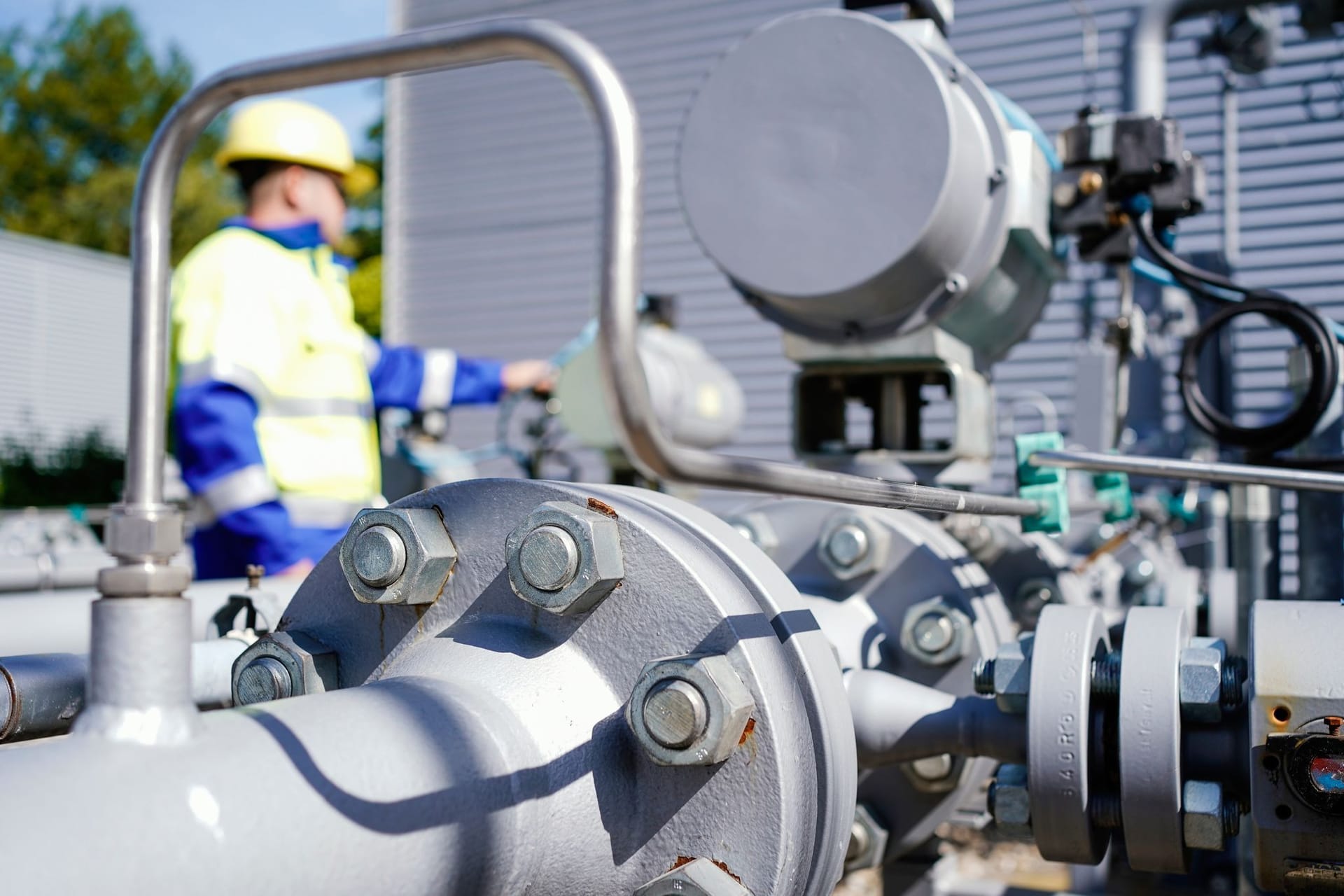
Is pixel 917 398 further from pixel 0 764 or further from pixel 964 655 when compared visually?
pixel 0 764

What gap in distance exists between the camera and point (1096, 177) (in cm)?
198

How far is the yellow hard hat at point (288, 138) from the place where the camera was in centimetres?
311

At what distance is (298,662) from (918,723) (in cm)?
61

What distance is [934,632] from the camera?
1575 millimetres

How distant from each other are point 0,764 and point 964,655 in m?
1.14

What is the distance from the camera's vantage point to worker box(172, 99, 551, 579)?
2668mm

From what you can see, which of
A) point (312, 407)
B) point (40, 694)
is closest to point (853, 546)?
point (40, 694)

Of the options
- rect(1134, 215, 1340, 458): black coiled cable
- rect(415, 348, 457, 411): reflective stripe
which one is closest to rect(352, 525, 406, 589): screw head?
rect(1134, 215, 1340, 458): black coiled cable

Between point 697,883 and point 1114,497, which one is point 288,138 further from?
point 697,883

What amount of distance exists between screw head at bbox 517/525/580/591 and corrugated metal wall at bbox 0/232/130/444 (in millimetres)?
17316

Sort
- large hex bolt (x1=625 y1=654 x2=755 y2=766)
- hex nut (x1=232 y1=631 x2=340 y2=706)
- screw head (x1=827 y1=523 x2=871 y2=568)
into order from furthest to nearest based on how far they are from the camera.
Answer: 1. screw head (x1=827 y1=523 x2=871 y2=568)
2. hex nut (x1=232 y1=631 x2=340 y2=706)
3. large hex bolt (x1=625 y1=654 x2=755 y2=766)

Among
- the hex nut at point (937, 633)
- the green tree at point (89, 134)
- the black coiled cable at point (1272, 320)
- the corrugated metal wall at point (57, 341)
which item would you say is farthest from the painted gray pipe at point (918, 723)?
the green tree at point (89, 134)

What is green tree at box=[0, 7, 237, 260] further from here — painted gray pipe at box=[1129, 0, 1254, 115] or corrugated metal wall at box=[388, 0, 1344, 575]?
painted gray pipe at box=[1129, 0, 1254, 115]

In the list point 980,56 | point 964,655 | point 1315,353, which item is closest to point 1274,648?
point 964,655
